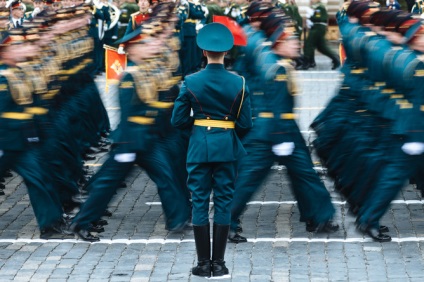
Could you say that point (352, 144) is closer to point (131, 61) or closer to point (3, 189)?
point (131, 61)

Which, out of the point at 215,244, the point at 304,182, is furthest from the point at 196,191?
the point at 304,182

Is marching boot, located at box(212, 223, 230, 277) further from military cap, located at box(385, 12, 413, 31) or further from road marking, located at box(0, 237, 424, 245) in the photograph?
military cap, located at box(385, 12, 413, 31)

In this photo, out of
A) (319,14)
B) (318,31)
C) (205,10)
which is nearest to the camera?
(319,14)

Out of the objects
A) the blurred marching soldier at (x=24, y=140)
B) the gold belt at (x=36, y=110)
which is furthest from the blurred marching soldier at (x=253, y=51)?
the blurred marching soldier at (x=24, y=140)

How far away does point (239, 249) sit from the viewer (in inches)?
388

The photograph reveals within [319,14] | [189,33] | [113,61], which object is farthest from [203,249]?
[319,14]

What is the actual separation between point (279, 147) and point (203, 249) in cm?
157

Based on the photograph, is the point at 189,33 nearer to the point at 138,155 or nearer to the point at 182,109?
the point at 138,155

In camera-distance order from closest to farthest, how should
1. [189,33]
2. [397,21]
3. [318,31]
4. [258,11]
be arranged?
1. [258,11]
2. [397,21]
3. [189,33]
4. [318,31]

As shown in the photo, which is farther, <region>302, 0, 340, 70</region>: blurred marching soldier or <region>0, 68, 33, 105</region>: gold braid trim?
<region>302, 0, 340, 70</region>: blurred marching soldier

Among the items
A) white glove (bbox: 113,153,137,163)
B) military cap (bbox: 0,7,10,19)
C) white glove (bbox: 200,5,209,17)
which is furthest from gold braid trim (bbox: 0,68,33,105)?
white glove (bbox: 200,5,209,17)

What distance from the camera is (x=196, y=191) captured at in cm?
891

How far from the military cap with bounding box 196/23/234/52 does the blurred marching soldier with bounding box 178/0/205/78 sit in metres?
13.0

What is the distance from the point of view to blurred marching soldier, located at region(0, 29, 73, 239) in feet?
33.4
